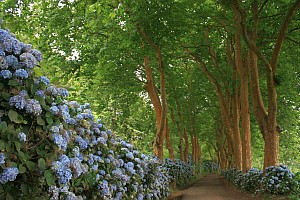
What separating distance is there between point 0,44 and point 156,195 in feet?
25.2

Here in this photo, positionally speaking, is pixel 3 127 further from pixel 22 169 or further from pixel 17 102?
pixel 22 169

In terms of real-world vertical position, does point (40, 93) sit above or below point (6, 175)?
above

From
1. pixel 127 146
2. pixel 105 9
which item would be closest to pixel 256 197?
pixel 127 146

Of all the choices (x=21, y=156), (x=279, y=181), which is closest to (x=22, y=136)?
(x=21, y=156)

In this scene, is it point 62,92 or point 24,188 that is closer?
point 24,188

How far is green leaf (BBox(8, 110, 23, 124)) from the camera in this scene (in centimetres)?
331

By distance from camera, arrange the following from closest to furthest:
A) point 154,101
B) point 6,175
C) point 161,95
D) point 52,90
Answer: point 6,175
point 52,90
point 161,95
point 154,101

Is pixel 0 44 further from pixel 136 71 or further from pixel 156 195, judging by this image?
pixel 136 71

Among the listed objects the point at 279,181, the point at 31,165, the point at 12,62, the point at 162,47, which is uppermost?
the point at 162,47

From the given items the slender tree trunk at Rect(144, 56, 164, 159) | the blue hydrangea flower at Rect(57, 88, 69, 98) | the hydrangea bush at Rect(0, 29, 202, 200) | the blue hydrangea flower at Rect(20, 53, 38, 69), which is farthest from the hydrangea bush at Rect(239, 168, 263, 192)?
the blue hydrangea flower at Rect(20, 53, 38, 69)

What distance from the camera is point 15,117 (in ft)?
11.0

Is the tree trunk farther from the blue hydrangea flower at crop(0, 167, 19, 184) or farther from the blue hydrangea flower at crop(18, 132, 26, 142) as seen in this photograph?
the blue hydrangea flower at crop(0, 167, 19, 184)

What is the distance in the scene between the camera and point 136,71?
19.5 meters

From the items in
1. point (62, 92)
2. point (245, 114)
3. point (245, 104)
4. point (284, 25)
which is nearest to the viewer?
point (62, 92)
